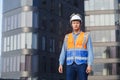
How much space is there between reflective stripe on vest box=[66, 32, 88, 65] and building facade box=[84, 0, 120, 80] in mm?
59474

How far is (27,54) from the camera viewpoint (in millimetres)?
60500

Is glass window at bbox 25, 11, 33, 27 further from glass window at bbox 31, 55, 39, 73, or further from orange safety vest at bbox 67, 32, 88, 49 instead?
orange safety vest at bbox 67, 32, 88, 49

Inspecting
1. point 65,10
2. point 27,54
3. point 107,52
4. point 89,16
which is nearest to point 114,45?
point 107,52

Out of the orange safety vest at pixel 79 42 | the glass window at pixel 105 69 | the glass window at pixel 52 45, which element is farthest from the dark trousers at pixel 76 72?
the glass window at pixel 105 69

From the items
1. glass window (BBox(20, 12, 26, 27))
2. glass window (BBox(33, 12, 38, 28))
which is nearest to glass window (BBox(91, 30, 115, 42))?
glass window (BBox(33, 12, 38, 28))

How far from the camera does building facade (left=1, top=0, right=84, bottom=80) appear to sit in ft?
199

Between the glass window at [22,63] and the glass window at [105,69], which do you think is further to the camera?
the glass window at [105,69]

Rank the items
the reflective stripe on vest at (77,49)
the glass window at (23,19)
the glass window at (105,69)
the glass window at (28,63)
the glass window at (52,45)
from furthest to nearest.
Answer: the glass window at (105,69), the glass window at (52,45), the glass window at (23,19), the glass window at (28,63), the reflective stripe on vest at (77,49)

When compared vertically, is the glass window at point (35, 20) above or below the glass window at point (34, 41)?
above

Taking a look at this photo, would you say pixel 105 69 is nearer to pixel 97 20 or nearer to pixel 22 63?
pixel 97 20

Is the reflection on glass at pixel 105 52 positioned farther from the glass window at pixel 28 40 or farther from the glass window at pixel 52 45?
the glass window at pixel 28 40

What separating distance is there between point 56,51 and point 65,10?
9.98 metres

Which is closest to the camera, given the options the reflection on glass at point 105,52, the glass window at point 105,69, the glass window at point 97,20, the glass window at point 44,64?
the glass window at point 44,64

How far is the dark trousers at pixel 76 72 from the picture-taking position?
601 cm
